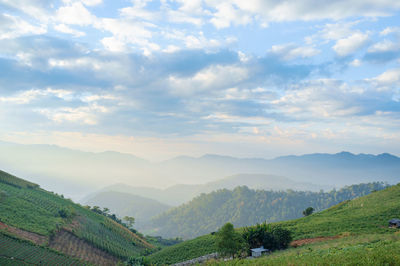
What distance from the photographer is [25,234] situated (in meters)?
50.2

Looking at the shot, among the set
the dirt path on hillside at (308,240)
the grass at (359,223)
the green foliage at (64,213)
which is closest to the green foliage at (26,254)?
the green foliage at (64,213)

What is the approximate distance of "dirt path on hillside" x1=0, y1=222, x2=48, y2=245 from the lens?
48.2 metres

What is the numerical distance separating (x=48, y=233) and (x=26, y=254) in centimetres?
1376

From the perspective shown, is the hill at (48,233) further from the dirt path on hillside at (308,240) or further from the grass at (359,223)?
the grass at (359,223)

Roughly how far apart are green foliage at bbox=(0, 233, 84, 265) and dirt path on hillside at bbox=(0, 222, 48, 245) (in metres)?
2.75

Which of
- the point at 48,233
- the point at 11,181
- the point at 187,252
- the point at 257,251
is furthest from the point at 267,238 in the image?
the point at 11,181

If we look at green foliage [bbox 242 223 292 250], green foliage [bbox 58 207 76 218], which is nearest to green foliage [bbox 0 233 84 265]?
green foliage [bbox 58 207 76 218]

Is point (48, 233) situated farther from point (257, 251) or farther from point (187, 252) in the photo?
point (257, 251)

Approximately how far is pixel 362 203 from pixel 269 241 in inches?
1595

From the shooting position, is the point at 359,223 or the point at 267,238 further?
the point at 359,223

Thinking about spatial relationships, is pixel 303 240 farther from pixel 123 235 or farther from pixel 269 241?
pixel 123 235

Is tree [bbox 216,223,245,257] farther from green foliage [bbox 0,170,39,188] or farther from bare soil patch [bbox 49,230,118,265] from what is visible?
green foliage [bbox 0,170,39,188]

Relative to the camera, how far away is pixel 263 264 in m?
16.1

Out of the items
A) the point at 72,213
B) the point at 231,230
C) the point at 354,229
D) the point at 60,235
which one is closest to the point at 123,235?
the point at 72,213
